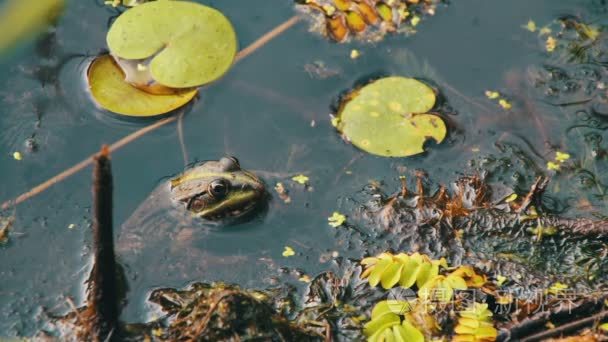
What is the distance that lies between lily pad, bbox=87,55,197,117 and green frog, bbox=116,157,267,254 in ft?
1.85

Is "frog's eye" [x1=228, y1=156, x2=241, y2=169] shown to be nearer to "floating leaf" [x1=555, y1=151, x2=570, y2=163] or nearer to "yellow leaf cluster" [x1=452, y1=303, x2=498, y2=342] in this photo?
"yellow leaf cluster" [x1=452, y1=303, x2=498, y2=342]

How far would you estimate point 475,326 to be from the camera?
4.26m

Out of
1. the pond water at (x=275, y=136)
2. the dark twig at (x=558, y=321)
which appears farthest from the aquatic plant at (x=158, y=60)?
the dark twig at (x=558, y=321)

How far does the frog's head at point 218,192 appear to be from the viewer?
517 centimetres

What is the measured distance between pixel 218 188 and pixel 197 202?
233 millimetres

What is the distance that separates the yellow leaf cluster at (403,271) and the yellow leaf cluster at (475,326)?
325 mm

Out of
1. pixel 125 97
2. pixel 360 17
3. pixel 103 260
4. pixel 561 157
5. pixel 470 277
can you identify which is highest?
pixel 103 260

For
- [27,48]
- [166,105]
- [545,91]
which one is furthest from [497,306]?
[27,48]

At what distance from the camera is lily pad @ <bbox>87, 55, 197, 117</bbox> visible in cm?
547

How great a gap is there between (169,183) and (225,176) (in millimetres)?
417

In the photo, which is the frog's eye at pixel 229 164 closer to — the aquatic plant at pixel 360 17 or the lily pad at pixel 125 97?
the lily pad at pixel 125 97

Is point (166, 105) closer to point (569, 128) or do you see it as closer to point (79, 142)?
point (79, 142)

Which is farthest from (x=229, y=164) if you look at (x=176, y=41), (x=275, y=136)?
(x=176, y=41)

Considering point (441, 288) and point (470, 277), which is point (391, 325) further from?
point (470, 277)
